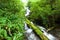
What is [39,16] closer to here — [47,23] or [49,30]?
[47,23]

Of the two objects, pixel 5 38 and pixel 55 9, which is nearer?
pixel 5 38

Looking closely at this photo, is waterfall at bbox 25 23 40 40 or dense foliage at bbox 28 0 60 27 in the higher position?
dense foliage at bbox 28 0 60 27

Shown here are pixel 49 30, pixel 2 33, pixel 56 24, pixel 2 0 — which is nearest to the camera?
pixel 2 33

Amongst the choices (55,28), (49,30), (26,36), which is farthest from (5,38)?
(55,28)

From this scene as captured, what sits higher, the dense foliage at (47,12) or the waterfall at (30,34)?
the dense foliage at (47,12)

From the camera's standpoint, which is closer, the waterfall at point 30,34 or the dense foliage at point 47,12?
the waterfall at point 30,34

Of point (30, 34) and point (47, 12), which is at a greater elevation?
point (47, 12)

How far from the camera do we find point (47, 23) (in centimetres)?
1243

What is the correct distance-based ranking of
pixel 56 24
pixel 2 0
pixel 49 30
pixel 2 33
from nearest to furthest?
pixel 2 33
pixel 2 0
pixel 49 30
pixel 56 24

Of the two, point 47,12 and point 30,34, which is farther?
point 47,12

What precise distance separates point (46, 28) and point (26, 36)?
2.60m

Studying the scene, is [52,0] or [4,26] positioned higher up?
[52,0]

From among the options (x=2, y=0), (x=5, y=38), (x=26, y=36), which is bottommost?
(x=26, y=36)

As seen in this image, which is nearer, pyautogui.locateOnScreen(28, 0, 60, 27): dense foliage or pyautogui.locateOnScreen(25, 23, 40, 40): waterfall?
pyautogui.locateOnScreen(25, 23, 40, 40): waterfall
